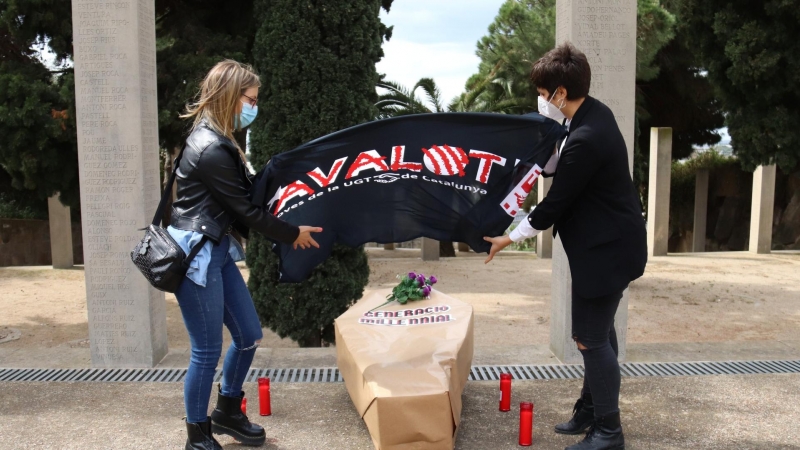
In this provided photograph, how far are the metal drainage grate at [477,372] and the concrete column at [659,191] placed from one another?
32.1 feet

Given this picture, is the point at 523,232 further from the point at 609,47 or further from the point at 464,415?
the point at 609,47

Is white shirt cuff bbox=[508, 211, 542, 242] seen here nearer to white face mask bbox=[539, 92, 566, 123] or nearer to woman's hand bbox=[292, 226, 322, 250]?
white face mask bbox=[539, 92, 566, 123]

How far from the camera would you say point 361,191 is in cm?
386

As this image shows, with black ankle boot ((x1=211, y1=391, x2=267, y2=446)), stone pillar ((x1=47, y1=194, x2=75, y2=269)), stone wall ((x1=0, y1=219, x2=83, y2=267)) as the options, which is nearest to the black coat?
black ankle boot ((x1=211, y1=391, x2=267, y2=446))

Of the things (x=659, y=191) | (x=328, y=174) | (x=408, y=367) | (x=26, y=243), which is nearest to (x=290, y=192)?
(x=328, y=174)

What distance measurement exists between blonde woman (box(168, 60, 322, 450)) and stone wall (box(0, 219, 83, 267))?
1478 centimetres

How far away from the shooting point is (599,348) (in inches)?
130

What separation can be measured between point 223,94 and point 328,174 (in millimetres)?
827

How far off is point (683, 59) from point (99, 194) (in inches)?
589

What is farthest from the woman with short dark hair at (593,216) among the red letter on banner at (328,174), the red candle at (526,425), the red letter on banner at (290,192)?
the red letter on banner at (290,192)

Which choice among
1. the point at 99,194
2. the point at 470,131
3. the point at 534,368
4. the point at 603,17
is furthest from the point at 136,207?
the point at 603,17

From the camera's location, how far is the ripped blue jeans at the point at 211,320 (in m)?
3.13

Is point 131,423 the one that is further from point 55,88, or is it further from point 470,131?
point 55,88

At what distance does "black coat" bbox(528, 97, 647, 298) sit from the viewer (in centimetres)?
308
